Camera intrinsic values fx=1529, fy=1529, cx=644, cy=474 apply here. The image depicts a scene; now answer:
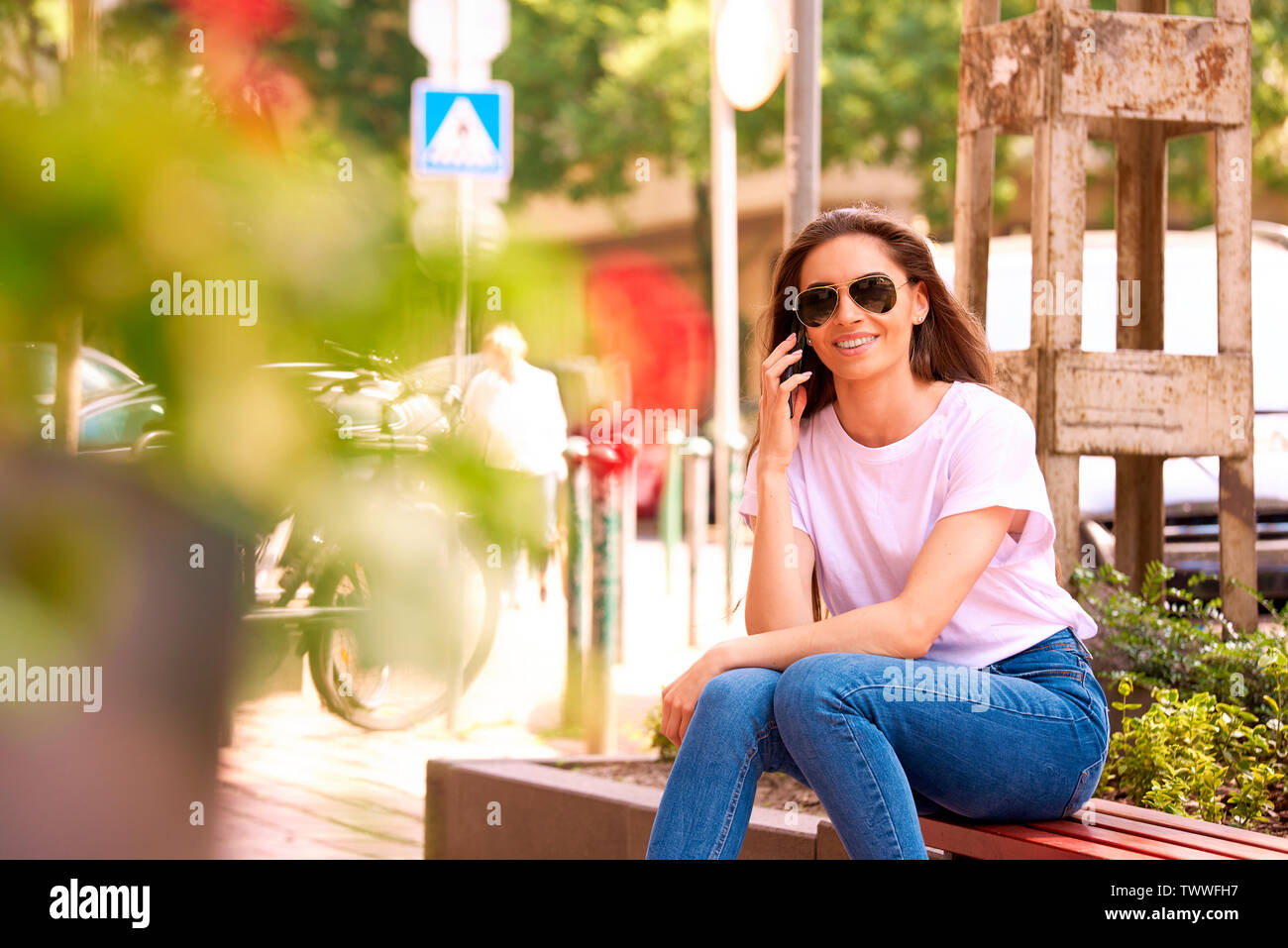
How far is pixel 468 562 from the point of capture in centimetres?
69

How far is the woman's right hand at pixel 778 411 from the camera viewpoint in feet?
8.51

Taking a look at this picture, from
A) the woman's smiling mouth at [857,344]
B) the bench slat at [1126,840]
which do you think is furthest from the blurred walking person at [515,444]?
the woman's smiling mouth at [857,344]

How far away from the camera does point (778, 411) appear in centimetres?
261

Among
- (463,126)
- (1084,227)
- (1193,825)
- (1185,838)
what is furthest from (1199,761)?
(463,126)

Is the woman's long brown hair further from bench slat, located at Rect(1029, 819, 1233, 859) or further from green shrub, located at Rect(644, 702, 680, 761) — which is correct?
green shrub, located at Rect(644, 702, 680, 761)

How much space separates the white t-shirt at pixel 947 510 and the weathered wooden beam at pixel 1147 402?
3.16 feet

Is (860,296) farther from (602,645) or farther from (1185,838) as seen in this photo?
(602,645)

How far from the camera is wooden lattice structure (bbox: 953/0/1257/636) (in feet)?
11.4

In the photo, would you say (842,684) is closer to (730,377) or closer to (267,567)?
(267,567)

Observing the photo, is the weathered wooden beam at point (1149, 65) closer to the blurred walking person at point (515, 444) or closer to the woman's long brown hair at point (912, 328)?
the woman's long brown hair at point (912, 328)

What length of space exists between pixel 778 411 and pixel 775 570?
28 centimetres
